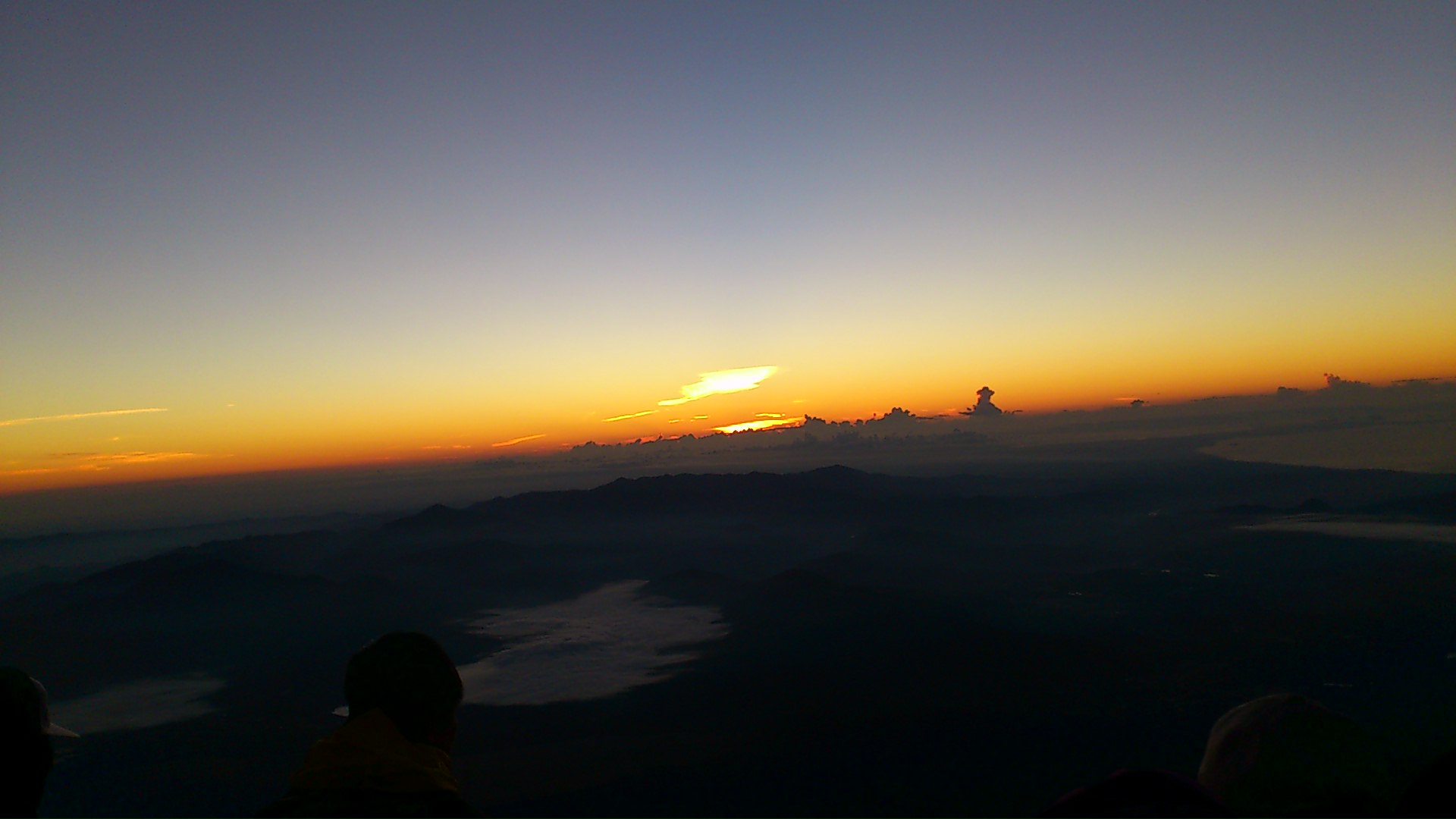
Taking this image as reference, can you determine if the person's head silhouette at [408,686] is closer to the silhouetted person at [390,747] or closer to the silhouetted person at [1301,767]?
the silhouetted person at [390,747]

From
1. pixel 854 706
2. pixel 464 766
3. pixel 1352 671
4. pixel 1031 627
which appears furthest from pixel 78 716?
pixel 1352 671

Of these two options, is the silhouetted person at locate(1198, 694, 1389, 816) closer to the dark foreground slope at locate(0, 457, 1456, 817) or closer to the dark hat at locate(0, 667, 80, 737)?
the dark hat at locate(0, 667, 80, 737)

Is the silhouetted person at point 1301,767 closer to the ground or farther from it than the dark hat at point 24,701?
closer to the ground

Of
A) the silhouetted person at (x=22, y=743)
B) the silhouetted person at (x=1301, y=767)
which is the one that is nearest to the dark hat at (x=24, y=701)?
the silhouetted person at (x=22, y=743)

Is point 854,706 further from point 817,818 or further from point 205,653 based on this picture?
point 205,653

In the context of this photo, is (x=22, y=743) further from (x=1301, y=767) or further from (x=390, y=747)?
(x=1301, y=767)

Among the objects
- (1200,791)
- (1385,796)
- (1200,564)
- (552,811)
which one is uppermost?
(1200,791)

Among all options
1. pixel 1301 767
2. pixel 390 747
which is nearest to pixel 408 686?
pixel 390 747
